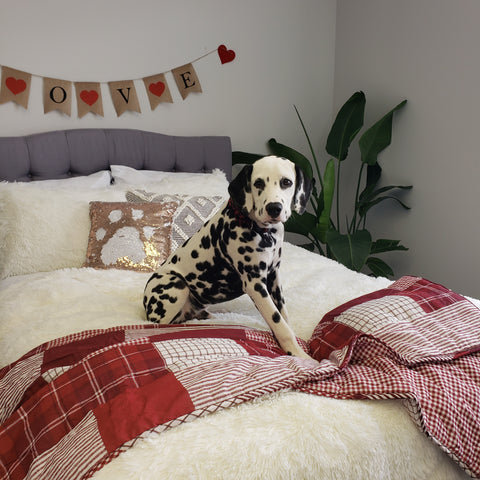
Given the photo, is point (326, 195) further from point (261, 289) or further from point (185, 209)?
point (261, 289)

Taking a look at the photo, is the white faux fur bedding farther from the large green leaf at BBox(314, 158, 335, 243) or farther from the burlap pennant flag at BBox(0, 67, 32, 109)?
the burlap pennant flag at BBox(0, 67, 32, 109)

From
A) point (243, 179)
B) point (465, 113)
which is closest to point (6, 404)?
point (243, 179)

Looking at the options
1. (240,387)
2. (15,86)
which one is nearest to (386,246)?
(240,387)

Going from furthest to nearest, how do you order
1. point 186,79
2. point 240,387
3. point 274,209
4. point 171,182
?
point 186,79
point 171,182
point 274,209
point 240,387

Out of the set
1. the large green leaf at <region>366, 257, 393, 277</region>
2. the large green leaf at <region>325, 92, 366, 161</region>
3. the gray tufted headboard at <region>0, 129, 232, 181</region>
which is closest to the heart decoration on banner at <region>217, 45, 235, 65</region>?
the gray tufted headboard at <region>0, 129, 232, 181</region>

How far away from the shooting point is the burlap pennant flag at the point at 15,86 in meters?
2.44

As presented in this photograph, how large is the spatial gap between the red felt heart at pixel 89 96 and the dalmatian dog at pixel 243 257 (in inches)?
61.7

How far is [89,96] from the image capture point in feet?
8.67

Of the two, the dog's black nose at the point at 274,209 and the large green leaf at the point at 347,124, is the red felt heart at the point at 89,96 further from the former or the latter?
the dog's black nose at the point at 274,209

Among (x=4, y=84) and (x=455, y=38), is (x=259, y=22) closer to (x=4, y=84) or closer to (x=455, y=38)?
(x=455, y=38)

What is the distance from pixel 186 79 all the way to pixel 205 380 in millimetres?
2420

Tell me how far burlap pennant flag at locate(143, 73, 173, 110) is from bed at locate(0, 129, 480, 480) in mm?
1482

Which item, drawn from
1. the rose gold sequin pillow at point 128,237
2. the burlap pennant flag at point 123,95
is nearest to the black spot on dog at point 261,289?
the rose gold sequin pillow at point 128,237

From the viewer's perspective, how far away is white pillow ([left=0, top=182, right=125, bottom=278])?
1.98 metres
